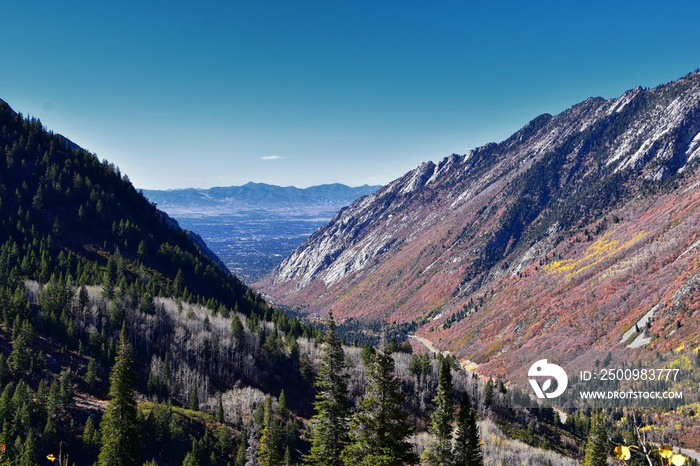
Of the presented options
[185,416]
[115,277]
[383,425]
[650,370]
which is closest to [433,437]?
[383,425]

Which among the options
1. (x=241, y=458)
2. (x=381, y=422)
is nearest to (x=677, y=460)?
(x=381, y=422)

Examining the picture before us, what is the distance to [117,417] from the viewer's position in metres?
37.4

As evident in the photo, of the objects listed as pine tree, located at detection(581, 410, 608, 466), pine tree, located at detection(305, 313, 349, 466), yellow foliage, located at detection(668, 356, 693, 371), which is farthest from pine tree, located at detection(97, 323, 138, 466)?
yellow foliage, located at detection(668, 356, 693, 371)

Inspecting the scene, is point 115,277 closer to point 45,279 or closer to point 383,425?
point 45,279

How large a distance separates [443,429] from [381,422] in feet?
32.9

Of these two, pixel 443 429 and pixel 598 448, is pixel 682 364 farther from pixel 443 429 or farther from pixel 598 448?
pixel 443 429

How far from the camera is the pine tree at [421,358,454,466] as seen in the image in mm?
38656

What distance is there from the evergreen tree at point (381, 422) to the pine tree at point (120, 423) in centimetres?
1853

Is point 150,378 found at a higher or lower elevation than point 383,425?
lower

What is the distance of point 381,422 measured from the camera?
3150 centimetres

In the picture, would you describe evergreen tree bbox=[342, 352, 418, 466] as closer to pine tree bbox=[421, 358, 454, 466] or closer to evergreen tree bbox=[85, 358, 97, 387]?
pine tree bbox=[421, 358, 454, 466]

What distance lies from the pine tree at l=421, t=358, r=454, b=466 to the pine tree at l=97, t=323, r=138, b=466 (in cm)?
2417

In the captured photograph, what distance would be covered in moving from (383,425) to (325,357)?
26.9ft

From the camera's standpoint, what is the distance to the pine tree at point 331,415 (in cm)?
3691
